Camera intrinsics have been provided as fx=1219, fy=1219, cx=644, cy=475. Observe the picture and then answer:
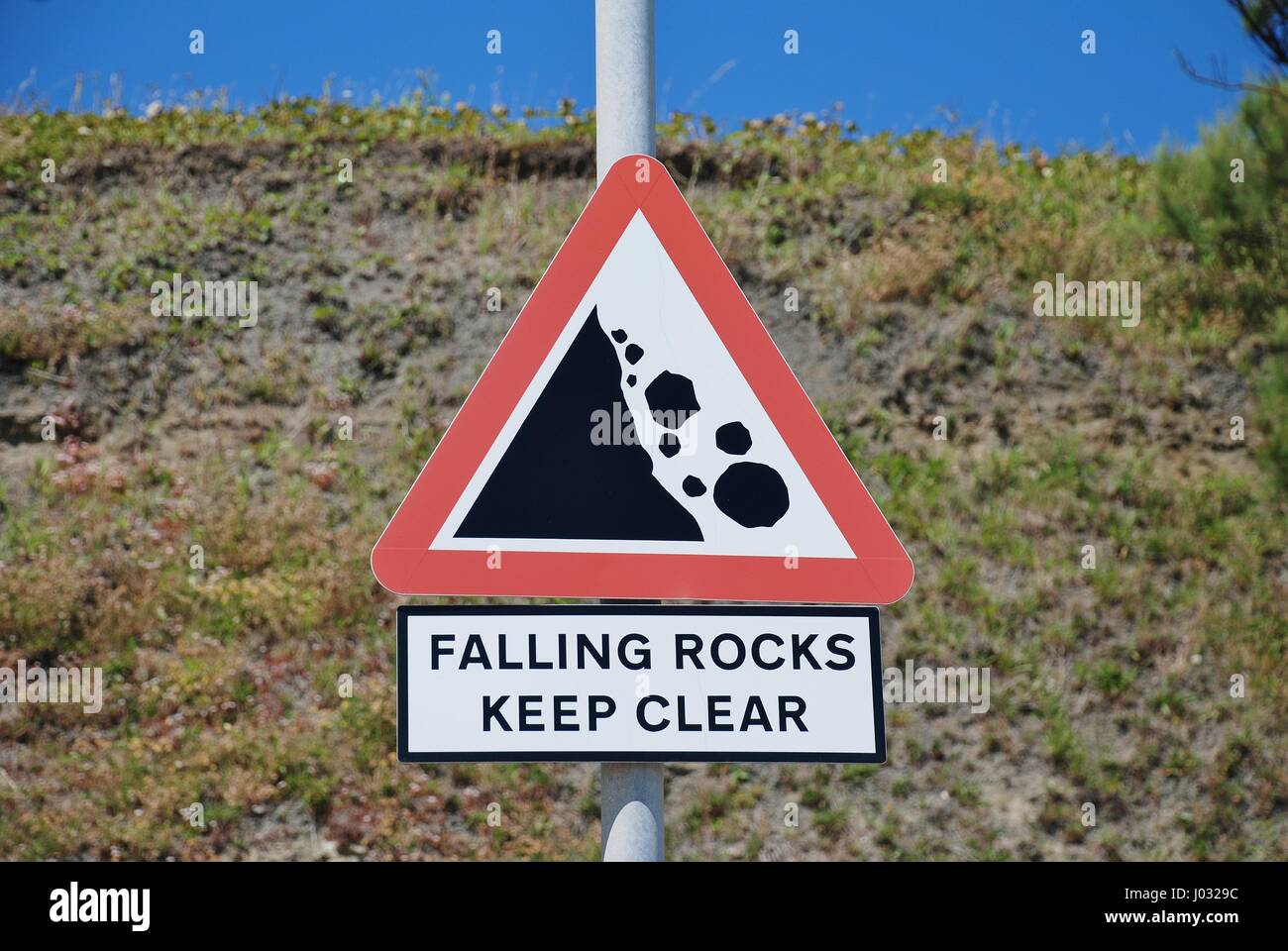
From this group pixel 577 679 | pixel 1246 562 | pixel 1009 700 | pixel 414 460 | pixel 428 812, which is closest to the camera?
pixel 577 679

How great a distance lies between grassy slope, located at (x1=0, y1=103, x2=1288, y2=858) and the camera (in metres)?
5.68

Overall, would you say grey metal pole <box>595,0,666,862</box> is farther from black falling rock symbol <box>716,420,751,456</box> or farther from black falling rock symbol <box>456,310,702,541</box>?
black falling rock symbol <box>716,420,751,456</box>

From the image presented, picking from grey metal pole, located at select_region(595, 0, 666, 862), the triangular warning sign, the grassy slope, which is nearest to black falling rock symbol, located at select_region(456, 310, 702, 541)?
the triangular warning sign

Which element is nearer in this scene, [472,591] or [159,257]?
[472,591]

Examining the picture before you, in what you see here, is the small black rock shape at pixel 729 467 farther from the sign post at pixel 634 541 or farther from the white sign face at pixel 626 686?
the white sign face at pixel 626 686

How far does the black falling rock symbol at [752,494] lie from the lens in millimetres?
2305

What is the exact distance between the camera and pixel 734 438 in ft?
7.82

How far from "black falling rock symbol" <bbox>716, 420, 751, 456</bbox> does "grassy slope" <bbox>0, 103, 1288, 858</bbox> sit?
3594 millimetres

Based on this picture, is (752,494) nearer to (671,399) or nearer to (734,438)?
(734,438)

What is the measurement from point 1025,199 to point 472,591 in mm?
8245
